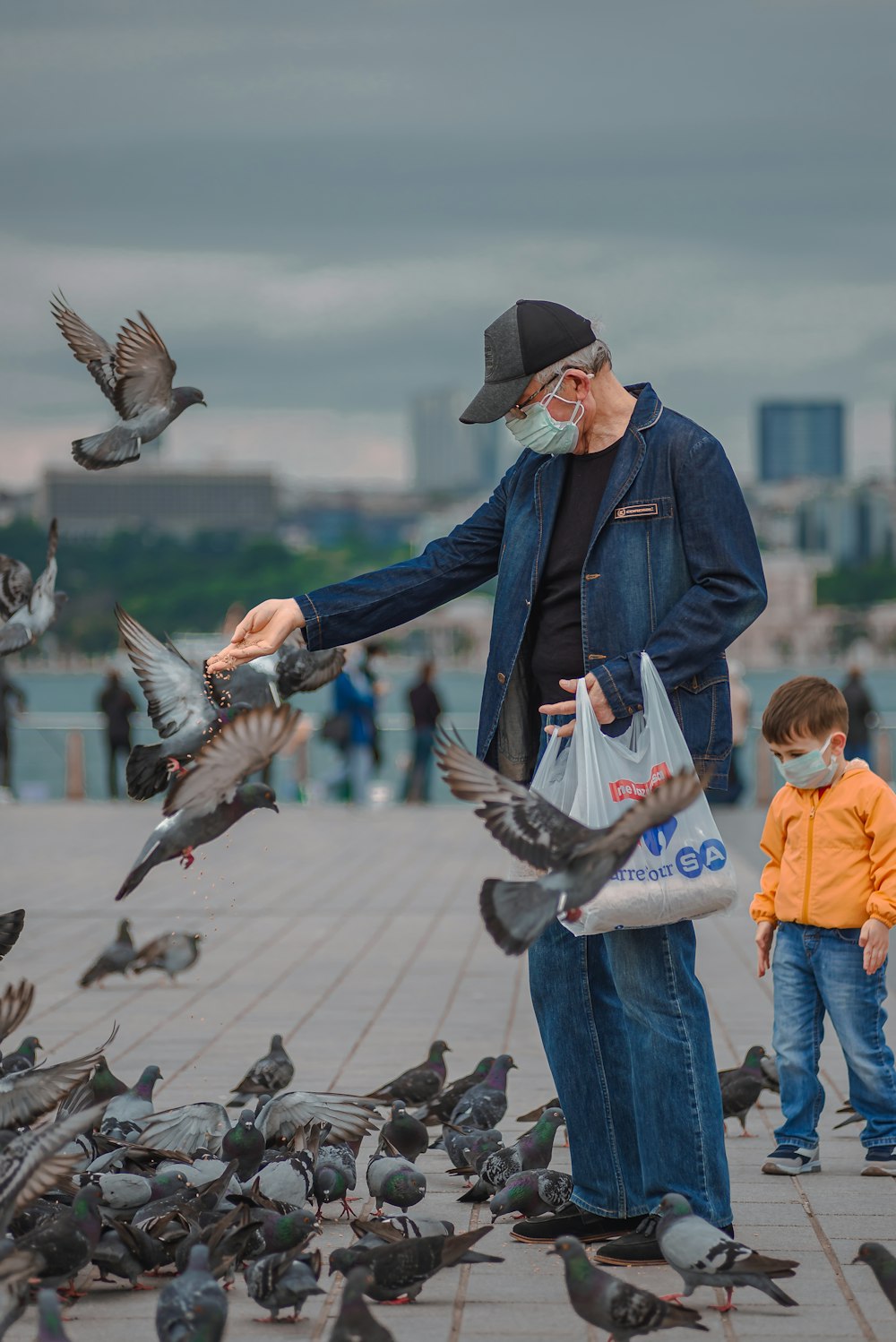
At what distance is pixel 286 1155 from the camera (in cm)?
436

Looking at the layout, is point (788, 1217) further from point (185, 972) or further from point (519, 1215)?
point (185, 972)

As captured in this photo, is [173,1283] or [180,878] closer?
[173,1283]

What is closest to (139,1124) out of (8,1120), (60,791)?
(8,1120)

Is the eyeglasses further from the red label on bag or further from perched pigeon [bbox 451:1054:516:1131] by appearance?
perched pigeon [bbox 451:1054:516:1131]

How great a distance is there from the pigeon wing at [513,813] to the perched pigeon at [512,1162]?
1.38 metres

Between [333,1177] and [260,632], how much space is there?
1.36 metres

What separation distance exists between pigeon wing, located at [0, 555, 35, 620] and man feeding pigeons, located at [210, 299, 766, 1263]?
1.81 ft

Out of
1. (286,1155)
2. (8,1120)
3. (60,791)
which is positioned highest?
(8,1120)

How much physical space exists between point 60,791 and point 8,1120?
18.9 metres

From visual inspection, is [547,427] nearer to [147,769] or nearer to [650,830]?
[650,830]

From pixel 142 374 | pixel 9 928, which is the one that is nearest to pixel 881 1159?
pixel 9 928

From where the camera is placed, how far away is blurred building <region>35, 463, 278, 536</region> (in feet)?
19.4

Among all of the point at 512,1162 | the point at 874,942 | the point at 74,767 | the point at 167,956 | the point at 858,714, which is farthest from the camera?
the point at 74,767

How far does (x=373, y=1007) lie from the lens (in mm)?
7477
